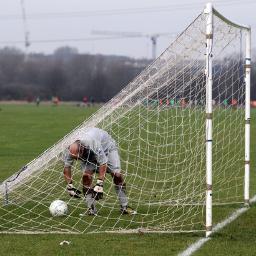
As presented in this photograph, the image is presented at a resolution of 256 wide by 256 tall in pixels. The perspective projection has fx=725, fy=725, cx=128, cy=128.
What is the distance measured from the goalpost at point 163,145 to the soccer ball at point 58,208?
0.10 metres

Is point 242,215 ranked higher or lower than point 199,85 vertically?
lower

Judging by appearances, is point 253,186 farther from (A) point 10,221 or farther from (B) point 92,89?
(B) point 92,89

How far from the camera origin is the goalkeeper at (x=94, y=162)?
10422 mm

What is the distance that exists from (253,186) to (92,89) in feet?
327

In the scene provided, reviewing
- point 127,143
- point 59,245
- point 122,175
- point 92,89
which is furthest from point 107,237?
point 92,89

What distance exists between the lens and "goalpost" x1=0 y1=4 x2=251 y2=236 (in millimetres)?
9703

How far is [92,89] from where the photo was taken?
113312mm

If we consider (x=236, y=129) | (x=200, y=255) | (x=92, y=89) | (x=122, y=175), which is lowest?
(x=200, y=255)

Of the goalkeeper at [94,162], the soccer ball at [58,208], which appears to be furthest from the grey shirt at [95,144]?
the soccer ball at [58,208]

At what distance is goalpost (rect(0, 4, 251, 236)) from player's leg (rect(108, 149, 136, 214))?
0.20 m

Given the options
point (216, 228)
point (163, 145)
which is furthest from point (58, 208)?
point (163, 145)

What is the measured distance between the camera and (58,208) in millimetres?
10461

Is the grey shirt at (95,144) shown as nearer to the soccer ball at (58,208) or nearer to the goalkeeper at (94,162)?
the goalkeeper at (94,162)

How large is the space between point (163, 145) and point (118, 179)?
286cm
